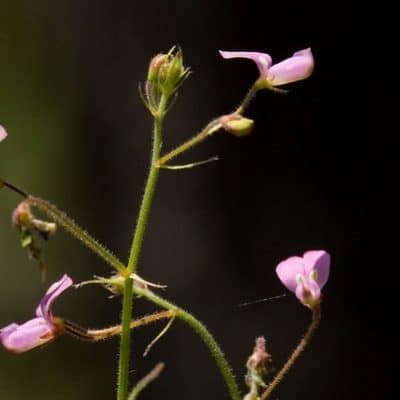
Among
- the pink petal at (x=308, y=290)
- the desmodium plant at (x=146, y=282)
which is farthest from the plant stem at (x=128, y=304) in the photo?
the pink petal at (x=308, y=290)

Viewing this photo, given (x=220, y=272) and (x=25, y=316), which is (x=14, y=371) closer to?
(x=25, y=316)

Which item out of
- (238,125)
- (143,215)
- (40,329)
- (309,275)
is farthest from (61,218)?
(309,275)

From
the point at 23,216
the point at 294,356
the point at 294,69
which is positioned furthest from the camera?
the point at 294,69

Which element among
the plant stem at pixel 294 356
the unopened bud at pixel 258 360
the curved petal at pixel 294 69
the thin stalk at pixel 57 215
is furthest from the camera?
the curved petal at pixel 294 69

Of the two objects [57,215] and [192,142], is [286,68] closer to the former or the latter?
[192,142]

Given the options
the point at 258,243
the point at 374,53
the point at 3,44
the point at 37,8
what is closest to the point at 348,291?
the point at 258,243

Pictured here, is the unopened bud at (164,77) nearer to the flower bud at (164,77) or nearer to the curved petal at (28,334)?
the flower bud at (164,77)
